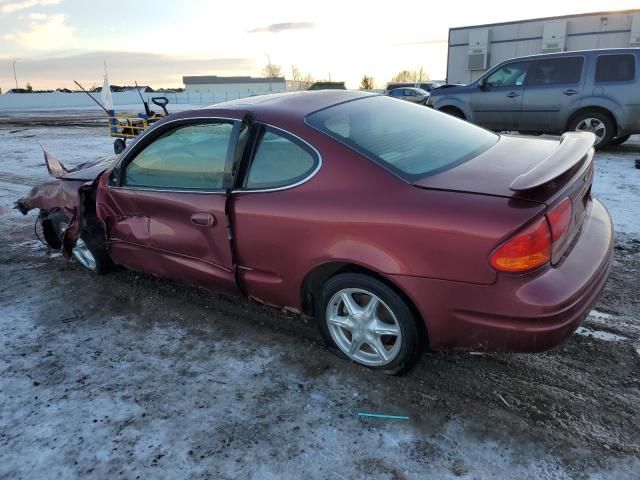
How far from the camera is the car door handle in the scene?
301 centimetres

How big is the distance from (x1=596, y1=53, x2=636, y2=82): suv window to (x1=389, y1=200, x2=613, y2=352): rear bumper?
24.4 ft

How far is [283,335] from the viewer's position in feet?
10.7

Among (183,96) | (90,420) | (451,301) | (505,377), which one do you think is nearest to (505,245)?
(451,301)

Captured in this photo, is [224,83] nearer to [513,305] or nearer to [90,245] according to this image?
[90,245]

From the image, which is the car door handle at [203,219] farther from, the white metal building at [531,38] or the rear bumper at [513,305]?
the white metal building at [531,38]

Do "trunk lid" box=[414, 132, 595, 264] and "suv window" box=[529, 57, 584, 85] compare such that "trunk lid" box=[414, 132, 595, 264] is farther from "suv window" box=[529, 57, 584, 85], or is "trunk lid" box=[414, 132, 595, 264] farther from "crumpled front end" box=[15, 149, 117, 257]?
"suv window" box=[529, 57, 584, 85]

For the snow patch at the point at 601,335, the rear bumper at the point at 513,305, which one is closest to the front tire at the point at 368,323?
the rear bumper at the point at 513,305

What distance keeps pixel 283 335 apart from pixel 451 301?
1.34 m

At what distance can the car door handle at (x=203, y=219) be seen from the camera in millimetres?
3012

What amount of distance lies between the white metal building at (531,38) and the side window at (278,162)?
2952 cm

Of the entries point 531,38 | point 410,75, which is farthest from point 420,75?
point 531,38

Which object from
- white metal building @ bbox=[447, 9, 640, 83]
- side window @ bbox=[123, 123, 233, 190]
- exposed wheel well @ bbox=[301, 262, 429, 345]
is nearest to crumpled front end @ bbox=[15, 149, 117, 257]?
side window @ bbox=[123, 123, 233, 190]

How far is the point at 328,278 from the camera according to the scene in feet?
9.04

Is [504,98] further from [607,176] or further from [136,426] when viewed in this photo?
[136,426]
